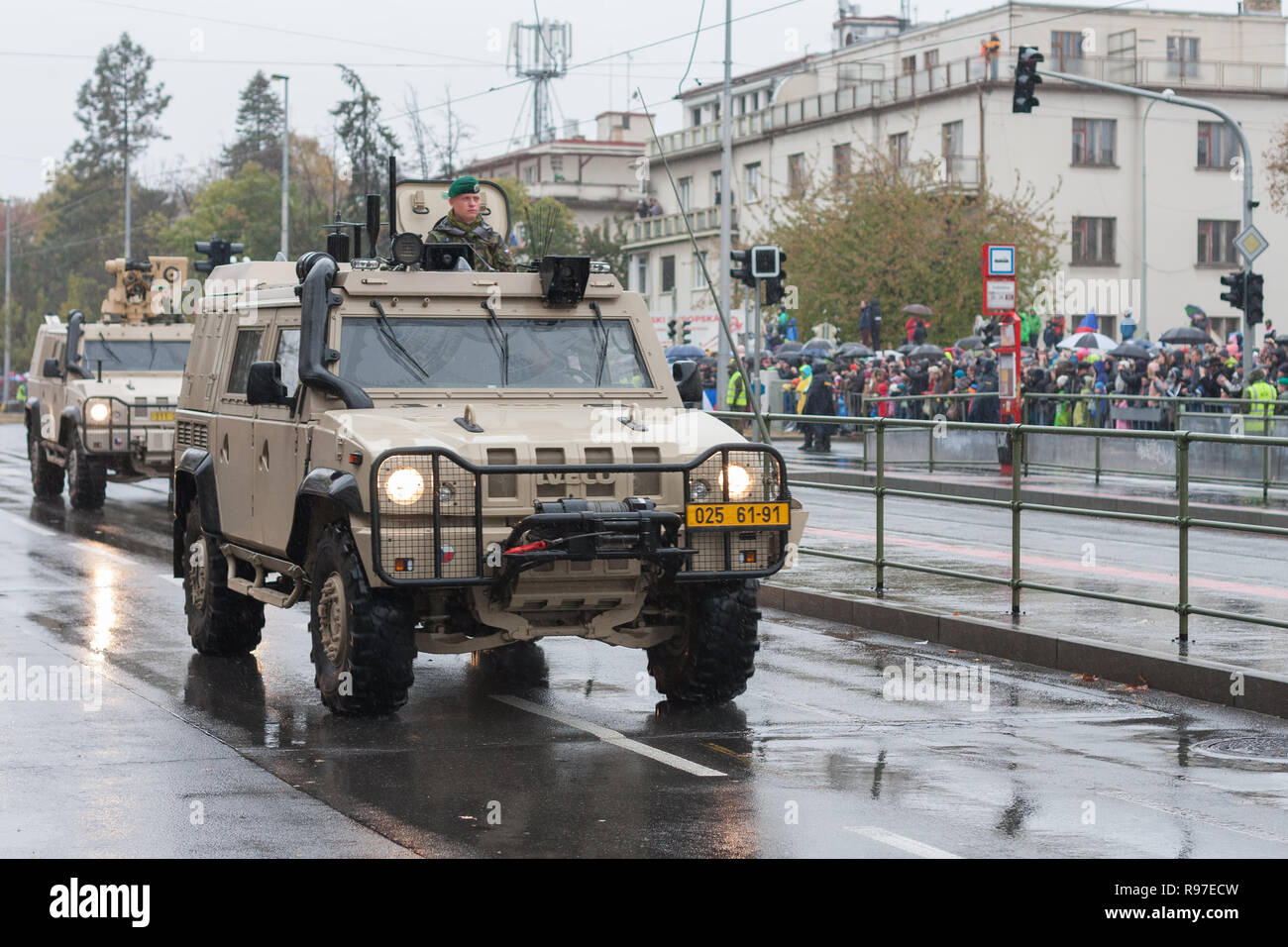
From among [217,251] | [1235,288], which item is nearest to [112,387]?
[217,251]

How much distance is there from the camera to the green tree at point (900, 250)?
5244 centimetres

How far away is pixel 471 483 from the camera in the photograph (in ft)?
29.2

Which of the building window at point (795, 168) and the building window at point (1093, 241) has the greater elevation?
the building window at point (795, 168)

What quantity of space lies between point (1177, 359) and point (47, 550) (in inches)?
774

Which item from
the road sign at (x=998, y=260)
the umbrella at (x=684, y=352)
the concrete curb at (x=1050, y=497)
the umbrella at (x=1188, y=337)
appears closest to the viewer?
the concrete curb at (x=1050, y=497)

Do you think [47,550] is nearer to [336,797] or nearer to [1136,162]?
[336,797]

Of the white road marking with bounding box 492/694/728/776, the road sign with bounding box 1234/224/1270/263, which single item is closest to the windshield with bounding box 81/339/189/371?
the white road marking with bounding box 492/694/728/776

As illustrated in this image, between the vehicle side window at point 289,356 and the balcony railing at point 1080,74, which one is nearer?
the vehicle side window at point 289,356

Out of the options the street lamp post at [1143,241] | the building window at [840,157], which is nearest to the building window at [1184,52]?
the street lamp post at [1143,241]

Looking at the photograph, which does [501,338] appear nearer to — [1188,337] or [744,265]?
[744,265]

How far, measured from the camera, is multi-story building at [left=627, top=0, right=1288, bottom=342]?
6153 cm

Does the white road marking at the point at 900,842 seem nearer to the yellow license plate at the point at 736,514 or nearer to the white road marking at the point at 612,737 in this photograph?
the white road marking at the point at 612,737
